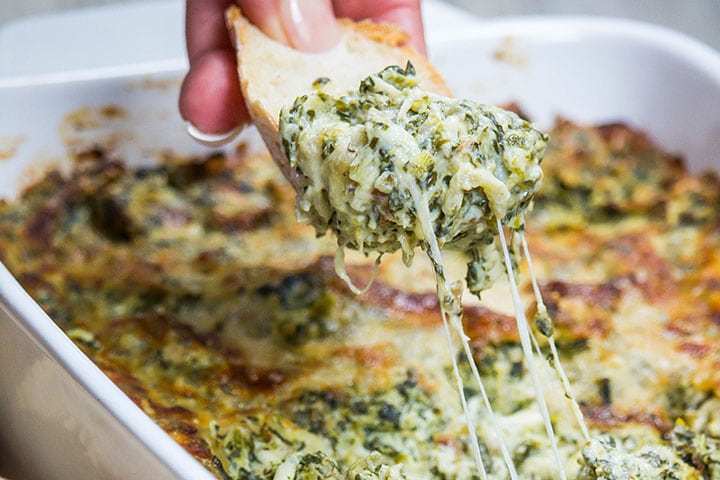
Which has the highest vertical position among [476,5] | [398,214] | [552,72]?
[398,214]

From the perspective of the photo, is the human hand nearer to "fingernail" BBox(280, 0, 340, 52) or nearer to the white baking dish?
"fingernail" BBox(280, 0, 340, 52)

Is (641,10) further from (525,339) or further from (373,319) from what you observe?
(525,339)

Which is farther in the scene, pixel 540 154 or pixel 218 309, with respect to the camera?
pixel 218 309

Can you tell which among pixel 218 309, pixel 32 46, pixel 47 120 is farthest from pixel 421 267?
pixel 32 46

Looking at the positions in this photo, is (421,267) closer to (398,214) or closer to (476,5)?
(398,214)

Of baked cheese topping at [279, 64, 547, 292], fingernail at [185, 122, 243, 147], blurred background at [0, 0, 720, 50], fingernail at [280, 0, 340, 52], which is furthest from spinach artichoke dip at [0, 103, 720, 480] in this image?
blurred background at [0, 0, 720, 50]

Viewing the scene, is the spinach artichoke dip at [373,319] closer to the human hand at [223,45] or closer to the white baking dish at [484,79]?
the white baking dish at [484,79]

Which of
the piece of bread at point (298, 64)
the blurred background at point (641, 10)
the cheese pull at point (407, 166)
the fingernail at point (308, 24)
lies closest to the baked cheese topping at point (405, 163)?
the cheese pull at point (407, 166)
